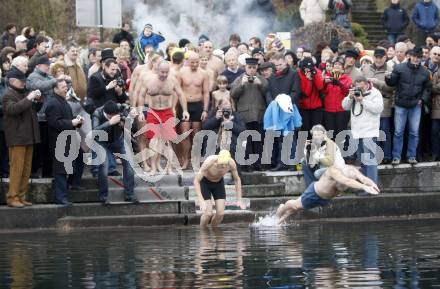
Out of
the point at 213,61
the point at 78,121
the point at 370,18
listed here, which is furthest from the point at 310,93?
the point at 370,18

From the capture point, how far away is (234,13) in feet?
113

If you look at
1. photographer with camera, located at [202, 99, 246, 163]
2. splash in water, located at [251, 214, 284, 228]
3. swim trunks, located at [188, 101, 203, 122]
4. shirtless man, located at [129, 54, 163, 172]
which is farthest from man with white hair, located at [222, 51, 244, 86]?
splash in water, located at [251, 214, 284, 228]

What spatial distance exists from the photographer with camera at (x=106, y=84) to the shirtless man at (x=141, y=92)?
2.04 feet

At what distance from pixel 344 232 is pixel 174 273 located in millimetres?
5204

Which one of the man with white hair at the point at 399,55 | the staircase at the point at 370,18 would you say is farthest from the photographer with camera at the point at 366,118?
the staircase at the point at 370,18

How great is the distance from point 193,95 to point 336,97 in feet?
8.60

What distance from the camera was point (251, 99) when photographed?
78.7 feet

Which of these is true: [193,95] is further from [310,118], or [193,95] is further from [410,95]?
[410,95]

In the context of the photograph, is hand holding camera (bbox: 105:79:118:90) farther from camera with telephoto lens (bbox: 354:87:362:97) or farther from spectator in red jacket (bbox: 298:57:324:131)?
camera with telephoto lens (bbox: 354:87:362:97)

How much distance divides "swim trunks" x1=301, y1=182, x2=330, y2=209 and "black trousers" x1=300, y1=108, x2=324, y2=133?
3246 mm

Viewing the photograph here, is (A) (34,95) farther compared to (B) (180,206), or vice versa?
(B) (180,206)

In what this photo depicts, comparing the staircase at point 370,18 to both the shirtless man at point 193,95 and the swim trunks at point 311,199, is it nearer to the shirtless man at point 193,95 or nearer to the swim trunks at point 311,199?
the shirtless man at point 193,95

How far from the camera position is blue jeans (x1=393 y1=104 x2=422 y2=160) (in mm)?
24391

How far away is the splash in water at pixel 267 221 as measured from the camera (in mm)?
22047
